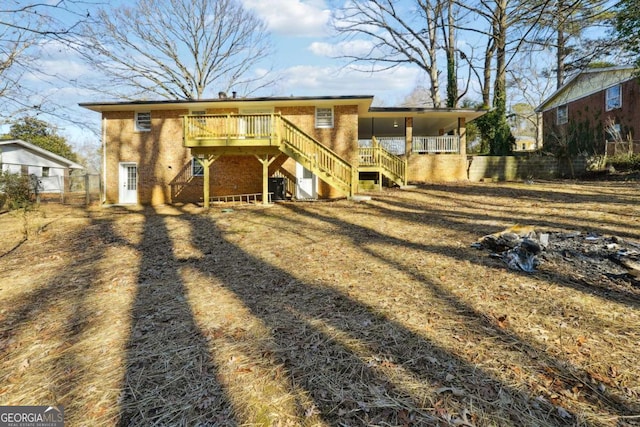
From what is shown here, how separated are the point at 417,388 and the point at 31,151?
1192 inches

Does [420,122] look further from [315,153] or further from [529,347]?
[529,347]

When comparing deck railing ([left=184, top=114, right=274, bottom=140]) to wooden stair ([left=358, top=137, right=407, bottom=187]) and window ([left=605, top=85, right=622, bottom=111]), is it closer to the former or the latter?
wooden stair ([left=358, top=137, right=407, bottom=187])

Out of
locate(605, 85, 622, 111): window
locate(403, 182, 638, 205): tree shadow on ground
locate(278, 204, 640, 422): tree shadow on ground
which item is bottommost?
locate(278, 204, 640, 422): tree shadow on ground

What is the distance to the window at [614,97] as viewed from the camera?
2030 cm

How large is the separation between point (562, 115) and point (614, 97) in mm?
5486

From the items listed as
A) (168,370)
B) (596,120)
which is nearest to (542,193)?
(168,370)

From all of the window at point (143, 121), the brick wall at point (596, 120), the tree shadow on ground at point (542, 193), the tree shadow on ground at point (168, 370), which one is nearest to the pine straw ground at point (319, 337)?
the tree shadow on ground at point (168, 370)

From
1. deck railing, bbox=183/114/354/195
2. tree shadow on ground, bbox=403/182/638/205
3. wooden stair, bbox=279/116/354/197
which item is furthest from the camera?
wooden stair, bbox=279/116/354/197

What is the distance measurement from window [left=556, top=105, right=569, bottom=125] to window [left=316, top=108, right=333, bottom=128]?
20.6 m

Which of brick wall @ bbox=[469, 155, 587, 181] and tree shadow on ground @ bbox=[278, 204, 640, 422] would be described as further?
brick wall @ bbox=[469, 155, 587, 181]

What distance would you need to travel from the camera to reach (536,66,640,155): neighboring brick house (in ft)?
63.1

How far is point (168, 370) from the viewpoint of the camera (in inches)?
106

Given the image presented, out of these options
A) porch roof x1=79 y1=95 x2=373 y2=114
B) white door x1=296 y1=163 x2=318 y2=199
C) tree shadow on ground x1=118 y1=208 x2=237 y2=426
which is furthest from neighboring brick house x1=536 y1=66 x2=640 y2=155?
tree shadow on ground x1=118 y1=208 x2=237 y2=426

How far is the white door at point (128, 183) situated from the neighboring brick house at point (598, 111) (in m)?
20.5
